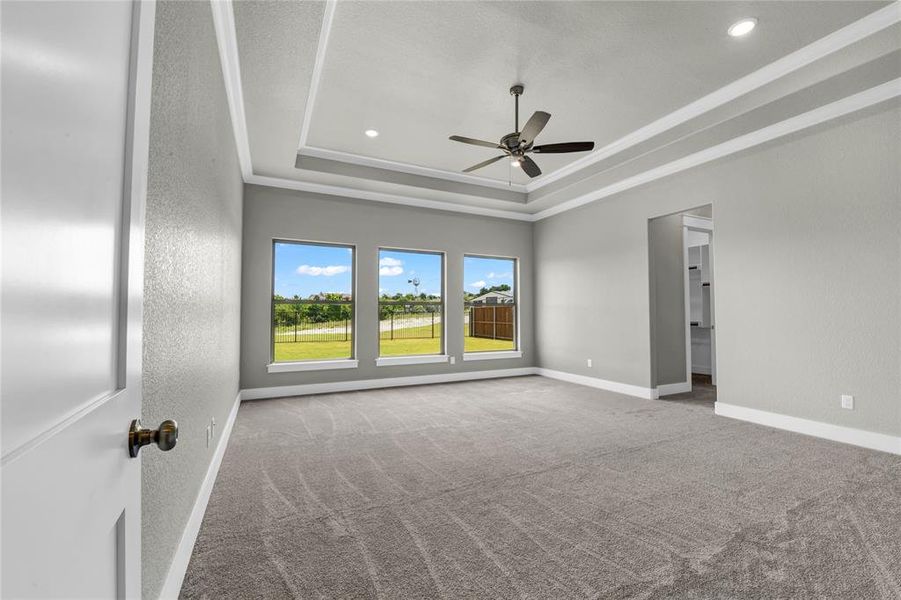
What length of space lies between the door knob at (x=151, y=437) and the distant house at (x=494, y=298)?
6138mm

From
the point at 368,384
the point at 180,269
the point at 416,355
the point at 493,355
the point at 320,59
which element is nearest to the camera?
the point at 180,269

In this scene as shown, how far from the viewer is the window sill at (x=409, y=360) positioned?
5949 mm

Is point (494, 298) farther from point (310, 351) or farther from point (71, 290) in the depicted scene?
point (71, 290)

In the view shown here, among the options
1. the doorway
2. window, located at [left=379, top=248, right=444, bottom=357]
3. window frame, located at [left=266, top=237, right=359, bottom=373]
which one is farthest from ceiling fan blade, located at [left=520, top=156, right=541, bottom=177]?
window frame, located at [left=266, top=237, right=359, bottom=373]

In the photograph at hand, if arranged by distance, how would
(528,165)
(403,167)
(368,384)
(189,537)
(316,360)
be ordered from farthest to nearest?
(368,384) < (316,360) < (403,167) < (528,165) < (189,537)

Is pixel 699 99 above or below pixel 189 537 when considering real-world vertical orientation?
above

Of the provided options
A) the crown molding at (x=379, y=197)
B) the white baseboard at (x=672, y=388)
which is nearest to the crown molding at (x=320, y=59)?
the crown molding at (x=379, y=197)

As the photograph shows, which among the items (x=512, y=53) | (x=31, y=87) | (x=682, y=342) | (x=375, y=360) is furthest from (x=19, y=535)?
(x=682, y=342)

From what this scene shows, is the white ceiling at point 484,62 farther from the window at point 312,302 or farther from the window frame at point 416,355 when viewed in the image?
the window frame at point 416,355

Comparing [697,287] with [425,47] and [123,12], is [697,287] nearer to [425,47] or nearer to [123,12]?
[425,47]

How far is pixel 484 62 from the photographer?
10.7 feet

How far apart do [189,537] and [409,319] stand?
4.52m

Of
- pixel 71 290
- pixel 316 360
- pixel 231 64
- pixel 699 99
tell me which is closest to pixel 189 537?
pixel 71 290

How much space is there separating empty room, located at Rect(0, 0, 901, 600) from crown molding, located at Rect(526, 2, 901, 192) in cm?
2
